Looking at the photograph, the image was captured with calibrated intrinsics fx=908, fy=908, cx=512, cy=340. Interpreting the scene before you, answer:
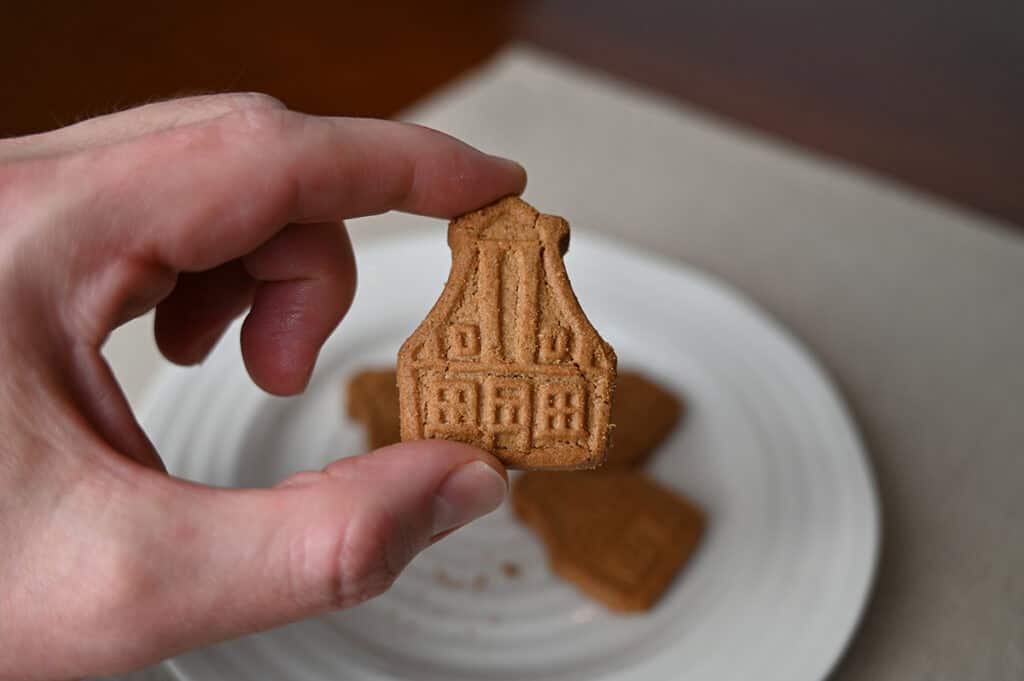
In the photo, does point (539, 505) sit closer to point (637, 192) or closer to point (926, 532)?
point (926, 532)

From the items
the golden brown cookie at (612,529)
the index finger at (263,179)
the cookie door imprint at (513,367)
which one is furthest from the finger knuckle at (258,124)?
the golden brown cookie at (612,529)

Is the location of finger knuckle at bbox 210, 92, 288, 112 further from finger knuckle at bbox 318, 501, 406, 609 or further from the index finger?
finger knuckle at bbox 318, 501, 406, 609

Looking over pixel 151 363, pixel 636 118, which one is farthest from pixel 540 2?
pixel 151 363

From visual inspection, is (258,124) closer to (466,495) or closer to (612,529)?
(466,495)

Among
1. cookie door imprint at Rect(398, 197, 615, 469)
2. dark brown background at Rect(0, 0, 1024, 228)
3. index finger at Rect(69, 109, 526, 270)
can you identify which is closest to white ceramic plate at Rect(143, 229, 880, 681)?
cookie door imprint at Rect(398, 197, 615, 469)

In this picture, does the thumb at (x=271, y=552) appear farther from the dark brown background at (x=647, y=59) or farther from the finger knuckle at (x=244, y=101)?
the dark brown background at (x=647, y=59)

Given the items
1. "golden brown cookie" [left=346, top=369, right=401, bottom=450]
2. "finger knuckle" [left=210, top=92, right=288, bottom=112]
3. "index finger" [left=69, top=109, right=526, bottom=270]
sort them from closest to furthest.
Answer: "index finger" [left=69, top=109, right=526, bottom=270] < "finger knuckle" [left=210, top=92, right=288, bottom=112] < "golden brown cookie" [left=346, top=369, right=401, bottom=450]
